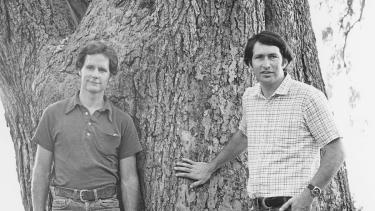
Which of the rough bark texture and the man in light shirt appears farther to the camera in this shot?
the rough bark texture

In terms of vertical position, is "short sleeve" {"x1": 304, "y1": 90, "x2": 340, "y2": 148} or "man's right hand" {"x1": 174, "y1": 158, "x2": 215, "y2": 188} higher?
"short sleeve" {"x1": 304, "y1": 90, "x2": 340, "y2": 148}

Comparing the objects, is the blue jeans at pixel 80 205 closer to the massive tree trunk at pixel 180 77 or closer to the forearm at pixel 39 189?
the forearm at pixel 39 189

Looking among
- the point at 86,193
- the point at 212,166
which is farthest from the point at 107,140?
the point at 212,166

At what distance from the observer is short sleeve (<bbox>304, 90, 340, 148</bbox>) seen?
4.09m

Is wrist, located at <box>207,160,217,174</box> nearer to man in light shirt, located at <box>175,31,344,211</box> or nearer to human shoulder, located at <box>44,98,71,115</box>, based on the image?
man in light shirt, located at <box>175,31,344,211</box>

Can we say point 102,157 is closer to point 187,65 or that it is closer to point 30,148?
point 187,65

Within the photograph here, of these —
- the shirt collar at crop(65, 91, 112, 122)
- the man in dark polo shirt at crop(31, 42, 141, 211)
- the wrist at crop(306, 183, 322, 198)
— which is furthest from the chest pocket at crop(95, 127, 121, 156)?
the wrist at crop(306, 183, 322, 198)

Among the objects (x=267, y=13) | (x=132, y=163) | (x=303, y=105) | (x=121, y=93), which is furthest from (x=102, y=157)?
(x=267, y=13)

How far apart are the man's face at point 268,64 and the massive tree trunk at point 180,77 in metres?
0.77

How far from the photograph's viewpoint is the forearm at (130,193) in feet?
16.2

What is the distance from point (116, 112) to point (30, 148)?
129cm

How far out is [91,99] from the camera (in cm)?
484

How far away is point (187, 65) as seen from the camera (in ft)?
16.8

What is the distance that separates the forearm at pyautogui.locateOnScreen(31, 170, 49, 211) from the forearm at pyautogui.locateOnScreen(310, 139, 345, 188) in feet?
6.11
